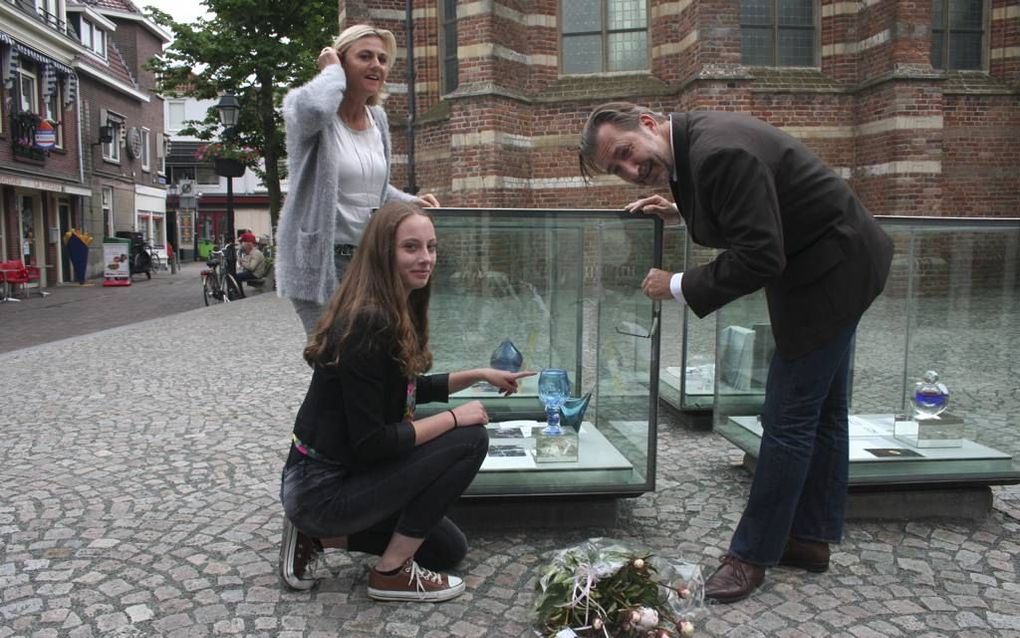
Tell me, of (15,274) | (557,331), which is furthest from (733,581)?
(15,274)

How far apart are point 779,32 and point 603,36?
296cm

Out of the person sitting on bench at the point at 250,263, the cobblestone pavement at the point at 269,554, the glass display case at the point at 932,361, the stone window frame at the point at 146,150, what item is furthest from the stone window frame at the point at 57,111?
the glass display case at the point at 932,361

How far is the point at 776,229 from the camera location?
260 cm

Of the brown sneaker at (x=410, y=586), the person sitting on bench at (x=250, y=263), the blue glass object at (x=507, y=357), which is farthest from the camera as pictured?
the person sitting on bench at (x=250, y=263)

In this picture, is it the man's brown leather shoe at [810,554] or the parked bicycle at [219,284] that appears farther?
the parked bicycle at [219,284]

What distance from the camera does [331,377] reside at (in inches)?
105

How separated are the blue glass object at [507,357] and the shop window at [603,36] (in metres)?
11.2

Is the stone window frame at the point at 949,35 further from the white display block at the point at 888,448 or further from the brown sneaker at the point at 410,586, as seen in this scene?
the brown sneaker at the point at 410,586

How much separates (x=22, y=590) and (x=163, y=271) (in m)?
32.0

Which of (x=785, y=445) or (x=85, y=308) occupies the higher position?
(x=785, y=445)

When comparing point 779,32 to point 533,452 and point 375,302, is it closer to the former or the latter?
point 533,452

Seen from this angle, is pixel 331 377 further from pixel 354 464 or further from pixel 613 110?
pixel 613 110

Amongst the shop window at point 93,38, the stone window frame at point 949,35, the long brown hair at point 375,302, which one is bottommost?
the long brown hair at point 375,302

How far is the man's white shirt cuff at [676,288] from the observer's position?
2.83m
